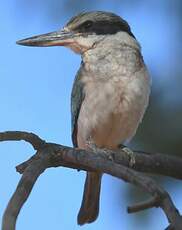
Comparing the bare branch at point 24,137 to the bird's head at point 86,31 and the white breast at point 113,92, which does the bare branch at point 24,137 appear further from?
the bird's head at point 86,31

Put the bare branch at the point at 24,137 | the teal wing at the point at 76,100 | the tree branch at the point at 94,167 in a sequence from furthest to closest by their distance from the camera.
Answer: the teal wing at the point at 76,100 < the bare branch at the point at 24,137 < the tree branch at the point at 94,167

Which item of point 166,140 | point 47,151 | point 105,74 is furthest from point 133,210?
point 105,74

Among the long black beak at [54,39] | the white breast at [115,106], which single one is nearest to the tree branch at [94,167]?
the white breast at [115,106]

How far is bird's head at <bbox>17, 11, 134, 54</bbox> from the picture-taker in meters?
3.67

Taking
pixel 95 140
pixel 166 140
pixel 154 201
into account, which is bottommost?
pixel 95 140

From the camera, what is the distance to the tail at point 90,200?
3424 millimetres

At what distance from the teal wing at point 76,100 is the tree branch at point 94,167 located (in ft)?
4.69

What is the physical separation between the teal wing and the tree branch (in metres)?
1.43

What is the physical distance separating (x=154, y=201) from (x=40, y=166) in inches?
Answer: 13.8

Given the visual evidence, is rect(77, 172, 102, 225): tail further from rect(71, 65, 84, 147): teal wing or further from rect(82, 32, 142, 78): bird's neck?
rect(82, 32, 142, 78): bird's neck

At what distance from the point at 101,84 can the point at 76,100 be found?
0.27 meters

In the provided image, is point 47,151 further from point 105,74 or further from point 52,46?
point 52,46

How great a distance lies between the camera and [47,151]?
1.77 m

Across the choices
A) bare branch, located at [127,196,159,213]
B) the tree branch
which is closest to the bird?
the tree branch
